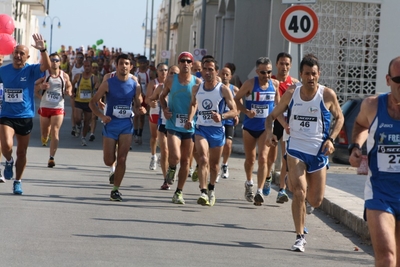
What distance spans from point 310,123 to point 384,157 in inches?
122

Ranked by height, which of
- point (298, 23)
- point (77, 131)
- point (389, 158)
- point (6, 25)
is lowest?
point (77, 131)

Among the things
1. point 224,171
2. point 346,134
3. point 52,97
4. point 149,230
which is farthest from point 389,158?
point 346,134

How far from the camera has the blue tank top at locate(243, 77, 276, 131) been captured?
13305mm

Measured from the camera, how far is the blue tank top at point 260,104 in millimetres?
13305

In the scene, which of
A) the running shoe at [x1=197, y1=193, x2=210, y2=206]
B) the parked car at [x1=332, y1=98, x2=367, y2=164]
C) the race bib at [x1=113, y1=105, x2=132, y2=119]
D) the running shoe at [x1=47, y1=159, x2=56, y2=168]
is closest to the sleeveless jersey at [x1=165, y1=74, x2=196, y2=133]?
the race bib at [x1=113, y1=105, x2=132, y2=119]

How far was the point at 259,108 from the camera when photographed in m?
13.3

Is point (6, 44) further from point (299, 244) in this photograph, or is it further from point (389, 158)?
point (389, 158)

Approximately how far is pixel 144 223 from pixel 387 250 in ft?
16.1

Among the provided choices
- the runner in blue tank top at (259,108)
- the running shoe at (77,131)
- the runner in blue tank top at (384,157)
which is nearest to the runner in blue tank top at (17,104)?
the runner in blue tank top at (259,108)

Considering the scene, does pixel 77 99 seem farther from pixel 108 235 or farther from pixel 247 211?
pixel 108 235

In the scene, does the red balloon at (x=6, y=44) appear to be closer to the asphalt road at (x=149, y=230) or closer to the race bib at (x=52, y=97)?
the asphalt road at (x=149, y=230)

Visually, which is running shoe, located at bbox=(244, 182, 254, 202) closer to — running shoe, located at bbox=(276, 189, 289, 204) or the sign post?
running shoe, located at bbox=(276, 189, 289, 204)

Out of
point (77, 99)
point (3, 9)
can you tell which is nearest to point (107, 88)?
point (77, 99)

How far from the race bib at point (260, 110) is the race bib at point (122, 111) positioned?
1750mm
